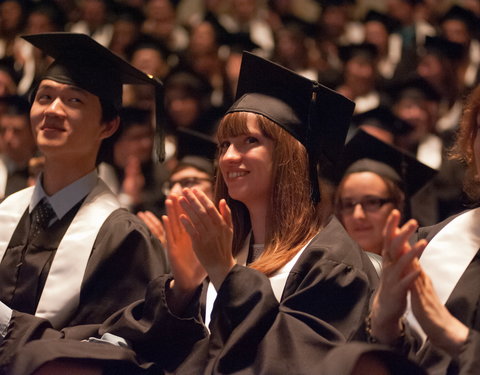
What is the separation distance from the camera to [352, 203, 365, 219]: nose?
4.03 meters

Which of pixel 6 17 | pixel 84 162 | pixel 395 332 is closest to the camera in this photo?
pixel 395 332

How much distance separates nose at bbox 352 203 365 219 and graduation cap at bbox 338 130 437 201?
261 millimetres

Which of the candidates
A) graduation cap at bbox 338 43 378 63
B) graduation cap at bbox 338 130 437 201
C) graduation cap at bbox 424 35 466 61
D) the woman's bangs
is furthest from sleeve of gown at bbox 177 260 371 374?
graduation cap at bbox 338 43 378 63

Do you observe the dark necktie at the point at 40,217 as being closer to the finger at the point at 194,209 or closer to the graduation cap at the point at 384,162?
the finger at the point at 194,209

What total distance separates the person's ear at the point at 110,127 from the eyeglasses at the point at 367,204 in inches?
48.0

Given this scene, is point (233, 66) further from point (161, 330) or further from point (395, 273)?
point (395, 273)

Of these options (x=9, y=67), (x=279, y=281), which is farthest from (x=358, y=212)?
(x=9, y=67)

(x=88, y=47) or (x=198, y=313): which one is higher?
(x=88, y=47)

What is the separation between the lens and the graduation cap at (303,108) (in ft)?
10.2

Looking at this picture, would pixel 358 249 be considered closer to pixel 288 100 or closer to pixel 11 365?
pixel 288 100

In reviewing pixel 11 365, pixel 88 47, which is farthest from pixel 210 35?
pixel 11 365

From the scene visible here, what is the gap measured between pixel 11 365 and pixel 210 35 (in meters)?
5.47

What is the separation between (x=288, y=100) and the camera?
3135mm

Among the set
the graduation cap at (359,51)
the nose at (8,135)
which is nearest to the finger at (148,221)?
the nose at (8,135)
